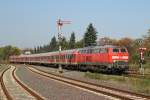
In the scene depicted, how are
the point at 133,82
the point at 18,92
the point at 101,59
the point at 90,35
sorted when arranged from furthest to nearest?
the point at 90,35 < the point at 101,59 < the point at 133,82 < the point at 18,92

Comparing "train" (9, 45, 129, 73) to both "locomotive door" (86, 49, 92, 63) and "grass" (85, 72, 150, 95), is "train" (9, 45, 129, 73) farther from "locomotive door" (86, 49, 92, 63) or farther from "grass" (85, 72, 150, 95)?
"grass" (85, 72, 150, 95)

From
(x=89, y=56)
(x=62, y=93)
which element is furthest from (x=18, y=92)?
(x=89, y=56)

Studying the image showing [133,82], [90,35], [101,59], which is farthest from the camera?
[90,35]

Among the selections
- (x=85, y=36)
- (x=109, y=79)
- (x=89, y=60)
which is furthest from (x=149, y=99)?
(x=85, y=36)

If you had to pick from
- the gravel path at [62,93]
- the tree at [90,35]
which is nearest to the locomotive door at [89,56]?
the gravel path at [62,93]

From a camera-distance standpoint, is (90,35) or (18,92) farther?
(90,35)

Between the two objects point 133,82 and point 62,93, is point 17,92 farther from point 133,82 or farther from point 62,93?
point 133,82

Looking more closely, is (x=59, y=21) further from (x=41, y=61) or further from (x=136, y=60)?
(x=41, y=61)

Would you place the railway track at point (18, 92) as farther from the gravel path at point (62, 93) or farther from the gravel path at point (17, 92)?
the gravel path at point (62, 93)

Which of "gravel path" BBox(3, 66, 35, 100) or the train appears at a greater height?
the train

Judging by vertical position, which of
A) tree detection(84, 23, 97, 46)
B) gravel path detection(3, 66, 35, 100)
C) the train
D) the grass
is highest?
tree detection(84, 23, 97, 46)

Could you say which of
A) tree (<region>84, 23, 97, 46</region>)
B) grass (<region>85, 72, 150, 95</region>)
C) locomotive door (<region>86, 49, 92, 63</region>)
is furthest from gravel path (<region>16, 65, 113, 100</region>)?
tree (<region>84, 23, 97, 46</region>)

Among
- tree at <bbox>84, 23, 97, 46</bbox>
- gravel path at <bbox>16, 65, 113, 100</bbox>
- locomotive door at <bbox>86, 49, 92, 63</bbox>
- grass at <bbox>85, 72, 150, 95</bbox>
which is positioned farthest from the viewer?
tree at <bbox>84, 23, 97, 46</bbox>

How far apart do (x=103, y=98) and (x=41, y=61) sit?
7292 centimetres
